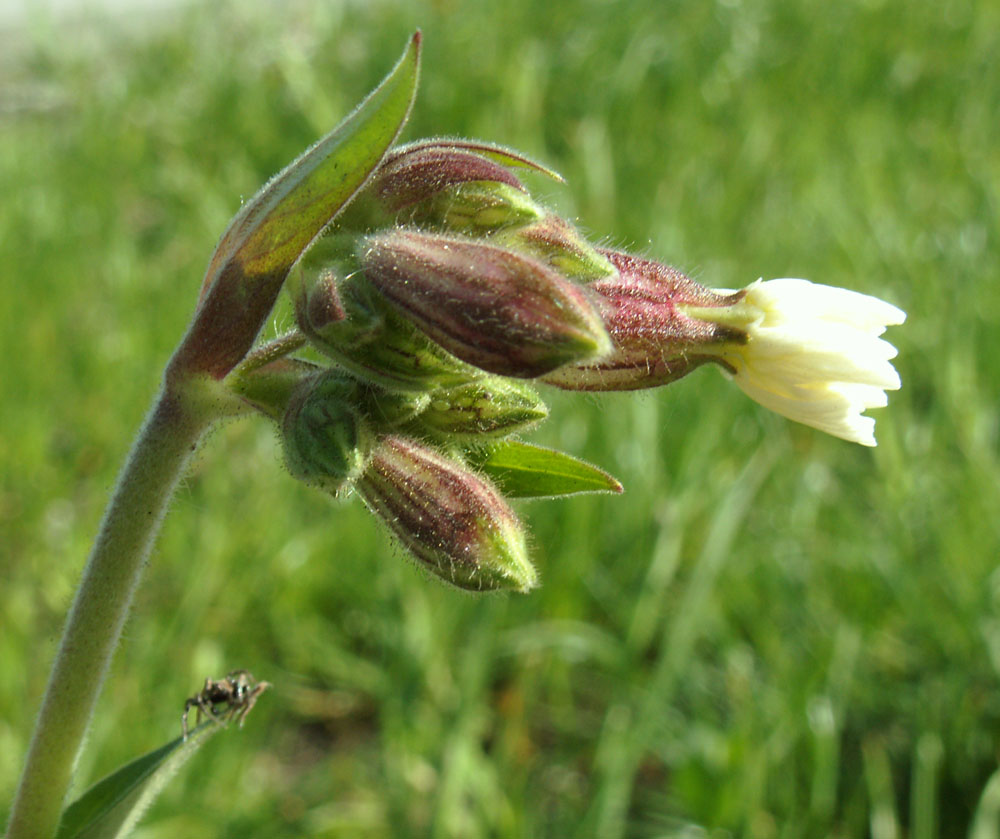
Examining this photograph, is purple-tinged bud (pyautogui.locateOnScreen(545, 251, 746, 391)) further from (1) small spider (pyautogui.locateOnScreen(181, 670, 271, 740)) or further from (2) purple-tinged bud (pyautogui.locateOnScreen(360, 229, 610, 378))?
(1) small spider (pyautogui.locateOnScreen(181, 670, 271, 740))

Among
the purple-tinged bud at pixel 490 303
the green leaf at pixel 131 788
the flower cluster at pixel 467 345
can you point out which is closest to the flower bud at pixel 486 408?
the flower cluster at pixel 467 345

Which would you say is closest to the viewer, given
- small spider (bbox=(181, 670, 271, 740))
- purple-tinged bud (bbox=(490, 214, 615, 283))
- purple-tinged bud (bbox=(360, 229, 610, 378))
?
purple-tinged bud (bbox=(360, 229, 610, 378))

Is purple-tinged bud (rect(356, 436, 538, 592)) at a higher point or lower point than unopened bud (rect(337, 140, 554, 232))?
lower

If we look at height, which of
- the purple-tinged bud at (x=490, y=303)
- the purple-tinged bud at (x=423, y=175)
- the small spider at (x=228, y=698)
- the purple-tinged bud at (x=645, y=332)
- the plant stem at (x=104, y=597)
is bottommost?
the small spider at (x=228, y=698)

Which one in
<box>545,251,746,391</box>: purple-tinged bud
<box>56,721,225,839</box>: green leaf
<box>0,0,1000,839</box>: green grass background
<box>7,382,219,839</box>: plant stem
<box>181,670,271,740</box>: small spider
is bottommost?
<box>0,0,1000,839</box>: green grass background

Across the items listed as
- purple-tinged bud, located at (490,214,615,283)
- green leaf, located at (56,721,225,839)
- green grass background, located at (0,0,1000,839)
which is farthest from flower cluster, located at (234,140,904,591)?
green leaf, located at (56,721,225,839)

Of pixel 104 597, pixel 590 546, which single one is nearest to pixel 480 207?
pixel 104 597

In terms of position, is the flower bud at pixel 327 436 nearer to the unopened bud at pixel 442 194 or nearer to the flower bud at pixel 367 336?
the flower bud at pixel 367 336

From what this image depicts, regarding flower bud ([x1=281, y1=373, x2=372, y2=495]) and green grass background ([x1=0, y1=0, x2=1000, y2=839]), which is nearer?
flower bud ([x1=281, y1=373, x2=372, y2=495])
